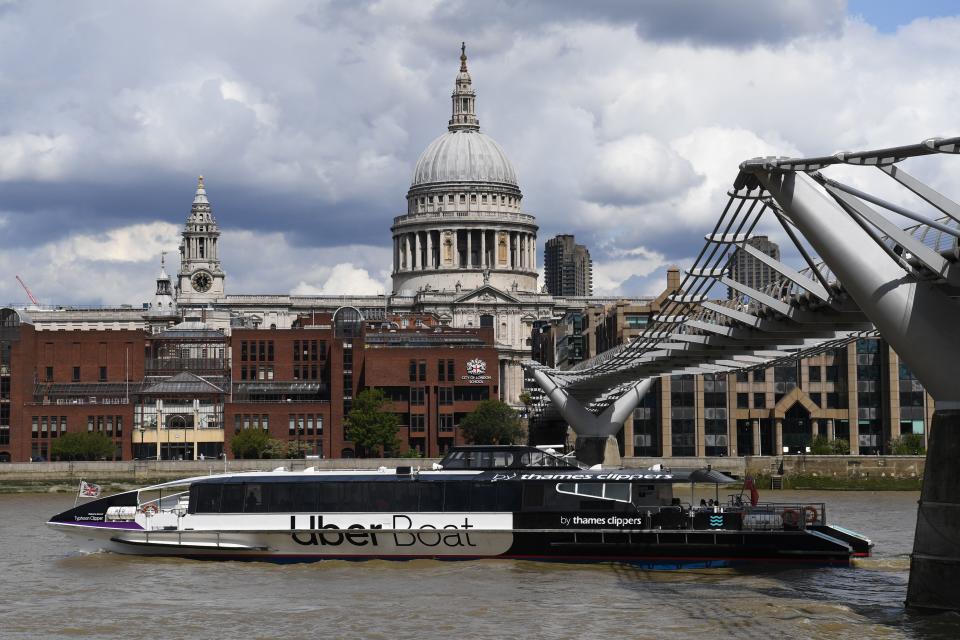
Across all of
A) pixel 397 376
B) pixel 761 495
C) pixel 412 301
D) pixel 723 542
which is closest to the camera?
pixel 723 542

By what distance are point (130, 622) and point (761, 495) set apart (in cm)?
5051

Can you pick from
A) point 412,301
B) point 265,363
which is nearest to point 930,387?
point 265,363

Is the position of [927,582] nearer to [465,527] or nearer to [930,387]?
[930,387]

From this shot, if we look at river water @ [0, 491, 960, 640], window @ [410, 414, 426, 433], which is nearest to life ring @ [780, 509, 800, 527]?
river water @ [0, 491, 960, 640]

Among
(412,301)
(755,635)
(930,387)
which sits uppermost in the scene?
(412,301)

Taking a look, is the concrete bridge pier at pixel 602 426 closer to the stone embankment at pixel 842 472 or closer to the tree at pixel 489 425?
the stone embankment at pixel 842 472

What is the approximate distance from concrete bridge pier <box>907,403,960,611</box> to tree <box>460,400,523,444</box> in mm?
79451

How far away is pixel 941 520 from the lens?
1210 inches

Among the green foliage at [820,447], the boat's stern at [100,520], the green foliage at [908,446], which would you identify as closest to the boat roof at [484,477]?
the boat's stern at [100,520]

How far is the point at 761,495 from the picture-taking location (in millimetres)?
80312

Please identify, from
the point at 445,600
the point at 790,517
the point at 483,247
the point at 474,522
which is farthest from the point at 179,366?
the point at 445,600

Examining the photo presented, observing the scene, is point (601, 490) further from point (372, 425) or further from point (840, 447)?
point (372, 425)

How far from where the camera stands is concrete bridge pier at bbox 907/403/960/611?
30547 mm

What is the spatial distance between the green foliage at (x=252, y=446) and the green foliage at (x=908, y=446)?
125 ft
